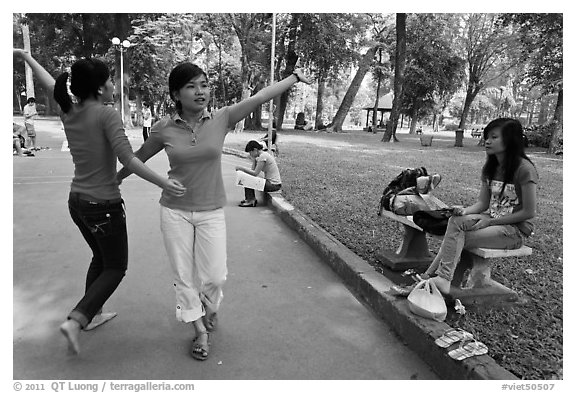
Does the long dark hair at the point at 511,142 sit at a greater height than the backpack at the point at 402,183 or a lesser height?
greater

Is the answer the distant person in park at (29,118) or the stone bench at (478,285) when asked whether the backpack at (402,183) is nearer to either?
the stone bench at (478,285)

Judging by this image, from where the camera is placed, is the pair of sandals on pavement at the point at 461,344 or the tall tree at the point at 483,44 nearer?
the pair of sandals on pavement at the point at 461,344

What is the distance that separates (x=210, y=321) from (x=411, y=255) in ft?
6.54

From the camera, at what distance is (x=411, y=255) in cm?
404

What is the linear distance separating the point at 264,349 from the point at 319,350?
35 cm

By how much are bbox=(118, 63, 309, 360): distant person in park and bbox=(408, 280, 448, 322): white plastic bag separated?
1293 mm

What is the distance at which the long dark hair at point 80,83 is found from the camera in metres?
2.51

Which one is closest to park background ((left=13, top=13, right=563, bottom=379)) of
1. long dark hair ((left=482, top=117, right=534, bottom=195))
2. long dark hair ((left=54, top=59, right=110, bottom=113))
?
long dark hair ((left=482, top=117, right=534, bottom=195))

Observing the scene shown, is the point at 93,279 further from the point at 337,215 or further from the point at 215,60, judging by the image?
the point at 215,60

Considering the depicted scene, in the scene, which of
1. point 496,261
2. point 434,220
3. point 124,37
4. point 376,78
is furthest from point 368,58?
point 434,220

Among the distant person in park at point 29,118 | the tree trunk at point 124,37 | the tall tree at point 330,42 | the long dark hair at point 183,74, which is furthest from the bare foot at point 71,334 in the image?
the tall tree at point 330,42

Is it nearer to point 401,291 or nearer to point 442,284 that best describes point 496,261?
point 442,284

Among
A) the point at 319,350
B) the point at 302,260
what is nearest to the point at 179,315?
the point at 319,350

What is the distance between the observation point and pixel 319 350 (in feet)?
9.20
